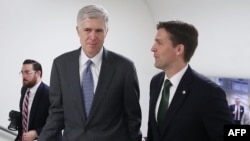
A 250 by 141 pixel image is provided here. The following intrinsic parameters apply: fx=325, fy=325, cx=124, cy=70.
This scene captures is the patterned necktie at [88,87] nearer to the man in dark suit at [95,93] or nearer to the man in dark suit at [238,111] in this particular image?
the man in dark suit at [95,93]

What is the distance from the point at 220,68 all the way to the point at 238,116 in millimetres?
784

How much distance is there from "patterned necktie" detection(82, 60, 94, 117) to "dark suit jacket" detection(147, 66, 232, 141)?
0.40 m

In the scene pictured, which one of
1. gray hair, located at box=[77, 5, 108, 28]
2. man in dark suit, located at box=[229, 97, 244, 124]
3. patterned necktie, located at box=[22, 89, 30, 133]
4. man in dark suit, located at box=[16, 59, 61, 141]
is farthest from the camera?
man in dark suit, located at box=[229, 97, 244, 124]

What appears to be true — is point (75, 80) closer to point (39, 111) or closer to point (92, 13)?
point (92, 13)

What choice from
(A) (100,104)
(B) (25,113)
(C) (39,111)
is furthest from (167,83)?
(B) (25,113)

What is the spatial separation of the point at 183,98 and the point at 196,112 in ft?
0.34

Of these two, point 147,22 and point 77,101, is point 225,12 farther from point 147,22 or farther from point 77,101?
point 77,101

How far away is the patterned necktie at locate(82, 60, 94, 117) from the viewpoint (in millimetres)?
1813

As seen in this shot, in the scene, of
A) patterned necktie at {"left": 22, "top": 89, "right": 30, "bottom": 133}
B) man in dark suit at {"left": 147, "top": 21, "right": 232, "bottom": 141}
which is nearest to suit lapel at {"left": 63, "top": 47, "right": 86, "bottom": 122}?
man in dark suit at {"left": 147, "top": 21, "right": 232, "bottom": 141}

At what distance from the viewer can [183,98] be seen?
170 centimetres

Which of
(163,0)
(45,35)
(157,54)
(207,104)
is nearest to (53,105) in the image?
(157,54)

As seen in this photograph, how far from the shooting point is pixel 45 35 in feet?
14.1

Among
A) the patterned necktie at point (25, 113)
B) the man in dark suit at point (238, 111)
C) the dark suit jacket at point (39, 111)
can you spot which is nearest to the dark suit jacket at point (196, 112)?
the dark suit jacket at point (39, 111)

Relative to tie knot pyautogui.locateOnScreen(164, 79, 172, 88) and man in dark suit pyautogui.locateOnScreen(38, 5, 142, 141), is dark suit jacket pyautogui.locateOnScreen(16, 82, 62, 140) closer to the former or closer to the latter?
man in dark suit pyautogui.locateOnScreen(38, 5, 142, 141)
